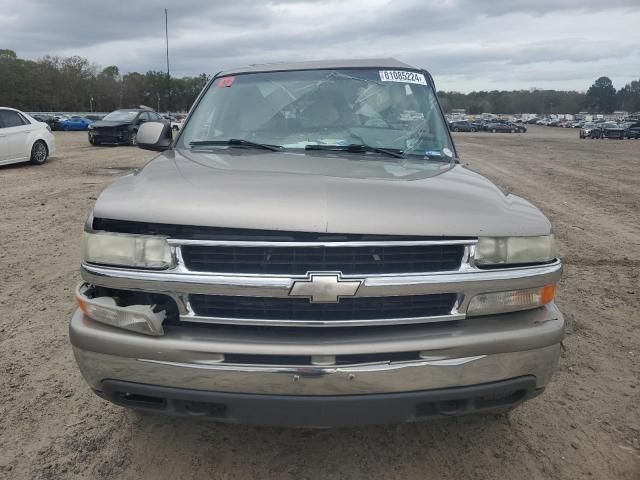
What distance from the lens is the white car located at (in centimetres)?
Result: 1402

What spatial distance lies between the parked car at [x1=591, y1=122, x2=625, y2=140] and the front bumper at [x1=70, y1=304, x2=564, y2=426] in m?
53.6

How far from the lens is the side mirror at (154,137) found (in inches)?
155

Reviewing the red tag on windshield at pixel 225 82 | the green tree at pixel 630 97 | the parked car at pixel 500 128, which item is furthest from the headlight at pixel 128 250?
the green tree at pixel 630 97

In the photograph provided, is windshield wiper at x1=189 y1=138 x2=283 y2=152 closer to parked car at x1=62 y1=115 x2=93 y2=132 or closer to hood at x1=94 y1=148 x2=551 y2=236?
hood at x1=94 y1=148 x2=551 y2=236

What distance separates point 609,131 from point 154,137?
175 ft

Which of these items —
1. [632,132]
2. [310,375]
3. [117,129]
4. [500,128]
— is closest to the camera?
[310,375]

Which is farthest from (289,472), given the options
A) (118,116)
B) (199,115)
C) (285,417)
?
(118,116)

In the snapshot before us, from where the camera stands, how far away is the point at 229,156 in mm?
3127

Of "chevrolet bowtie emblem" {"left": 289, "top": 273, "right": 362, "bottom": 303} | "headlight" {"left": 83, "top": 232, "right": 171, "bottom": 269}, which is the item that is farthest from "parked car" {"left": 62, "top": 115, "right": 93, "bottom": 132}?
"chevrolet bowtie emblem" {"left": 289, "top": 273, "right": 362, "bottom": 303}

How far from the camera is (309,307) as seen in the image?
2.21 meters

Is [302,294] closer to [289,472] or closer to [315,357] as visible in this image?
[315,357]

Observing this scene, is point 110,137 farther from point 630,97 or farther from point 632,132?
point 630,97

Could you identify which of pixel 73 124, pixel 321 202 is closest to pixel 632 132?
pixel 73 124

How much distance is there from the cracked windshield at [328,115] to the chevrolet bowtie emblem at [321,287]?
1298mm
